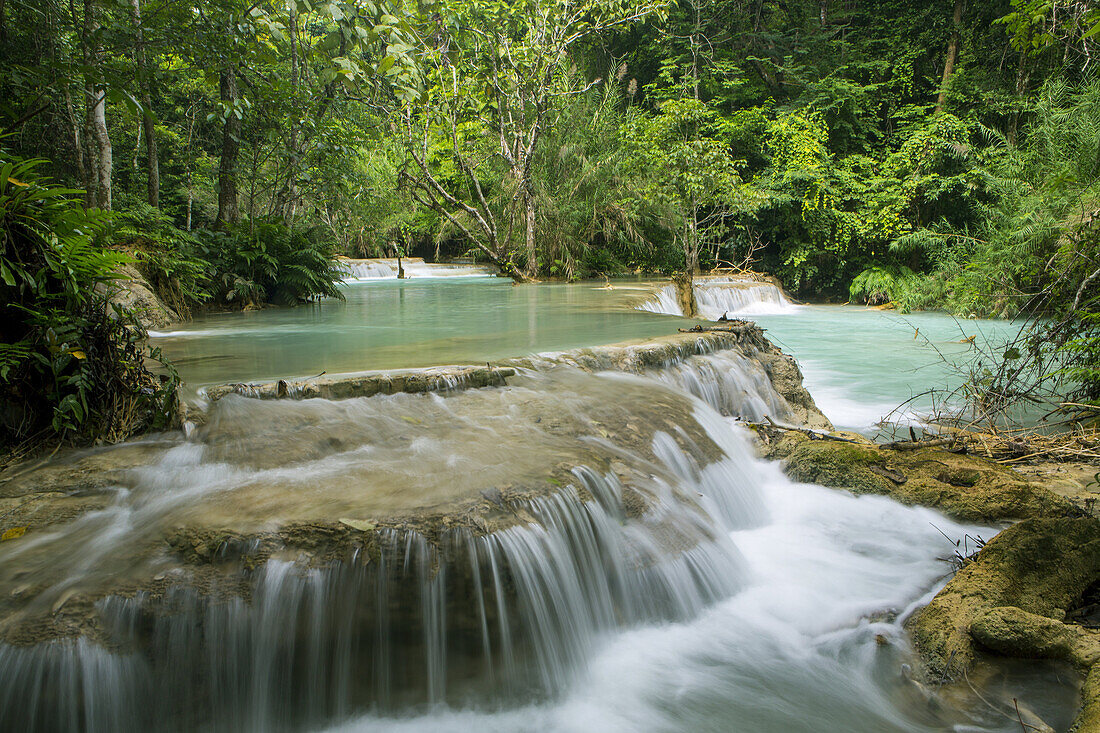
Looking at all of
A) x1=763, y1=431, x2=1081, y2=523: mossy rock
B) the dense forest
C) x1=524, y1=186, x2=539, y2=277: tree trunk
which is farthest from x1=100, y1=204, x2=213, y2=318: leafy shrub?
x1=524, y1=186, x2=539, y2=277: tree trunk

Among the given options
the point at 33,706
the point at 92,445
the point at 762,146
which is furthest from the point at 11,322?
the point at 762,146

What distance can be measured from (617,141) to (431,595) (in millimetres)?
20974

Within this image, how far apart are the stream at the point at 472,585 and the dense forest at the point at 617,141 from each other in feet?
8.26

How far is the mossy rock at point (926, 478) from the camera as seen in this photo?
13.5 ft

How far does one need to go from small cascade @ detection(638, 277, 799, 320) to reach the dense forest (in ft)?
3.90

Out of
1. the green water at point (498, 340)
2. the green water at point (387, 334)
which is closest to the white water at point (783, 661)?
the green water at point (498, 340)

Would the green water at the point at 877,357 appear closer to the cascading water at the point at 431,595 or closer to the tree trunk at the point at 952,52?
the cascading water at the point at 431,595

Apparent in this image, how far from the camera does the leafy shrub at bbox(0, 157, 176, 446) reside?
3.43 metres

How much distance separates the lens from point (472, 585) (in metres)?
2.98

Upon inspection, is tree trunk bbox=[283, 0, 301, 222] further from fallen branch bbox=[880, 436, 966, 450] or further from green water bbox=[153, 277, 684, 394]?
fallen branch bbox=[880, 436, 966, 450]

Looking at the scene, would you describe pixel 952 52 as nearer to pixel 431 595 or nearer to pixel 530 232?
pixel 530 232

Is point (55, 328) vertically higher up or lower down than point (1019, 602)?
higher up

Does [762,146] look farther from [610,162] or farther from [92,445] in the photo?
[92,445]

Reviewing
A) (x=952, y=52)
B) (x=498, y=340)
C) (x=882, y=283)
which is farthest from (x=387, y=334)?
(x=952, y=52)
